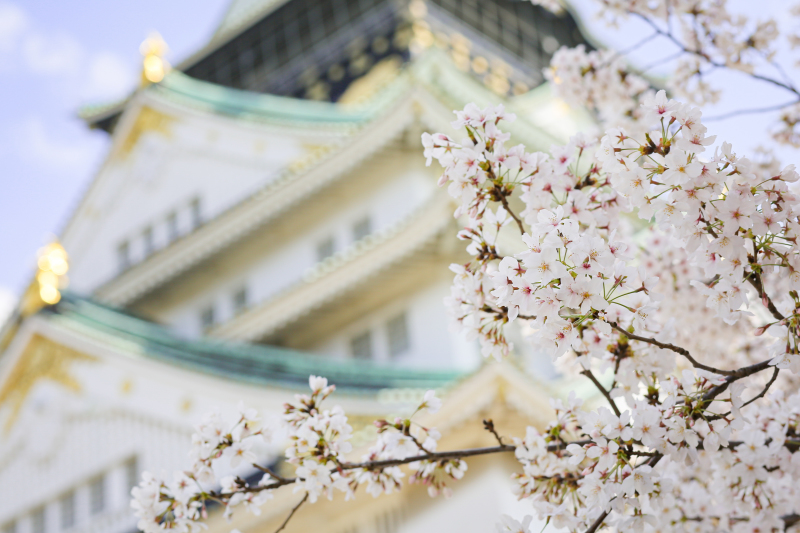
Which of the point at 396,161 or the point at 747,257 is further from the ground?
the point at 396,161

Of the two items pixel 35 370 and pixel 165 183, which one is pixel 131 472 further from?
pixel 165 183

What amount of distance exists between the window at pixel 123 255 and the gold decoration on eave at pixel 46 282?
12.4ft

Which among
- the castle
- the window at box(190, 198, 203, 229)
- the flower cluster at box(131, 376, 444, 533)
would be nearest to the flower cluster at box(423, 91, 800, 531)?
the flower cluster at box(131, 376, 444, 533)

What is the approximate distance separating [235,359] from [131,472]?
2.19 meters

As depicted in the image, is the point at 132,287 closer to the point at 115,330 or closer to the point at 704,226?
the point at 115,330

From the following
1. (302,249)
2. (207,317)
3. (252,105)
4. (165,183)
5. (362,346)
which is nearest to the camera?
(362,346)

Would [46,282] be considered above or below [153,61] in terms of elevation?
below

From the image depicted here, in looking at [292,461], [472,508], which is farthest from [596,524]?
[472,508]

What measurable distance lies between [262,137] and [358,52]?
4784mm

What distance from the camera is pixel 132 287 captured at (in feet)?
51.7

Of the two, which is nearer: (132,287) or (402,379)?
(402,379)

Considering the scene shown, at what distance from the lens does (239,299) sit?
14969mm

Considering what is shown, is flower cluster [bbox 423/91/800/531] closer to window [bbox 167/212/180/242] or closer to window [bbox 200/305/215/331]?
window [bbox 200/305/215/331]

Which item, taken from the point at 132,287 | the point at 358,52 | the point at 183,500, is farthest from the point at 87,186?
the point at 183,500
